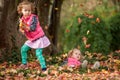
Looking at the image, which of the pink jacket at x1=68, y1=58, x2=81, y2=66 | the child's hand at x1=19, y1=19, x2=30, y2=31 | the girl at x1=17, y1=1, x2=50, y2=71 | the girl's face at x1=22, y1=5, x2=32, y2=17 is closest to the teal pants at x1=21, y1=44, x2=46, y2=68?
the girl at x1=17, y1=1, x2=50, y2=71

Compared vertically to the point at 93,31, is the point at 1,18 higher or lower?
higher

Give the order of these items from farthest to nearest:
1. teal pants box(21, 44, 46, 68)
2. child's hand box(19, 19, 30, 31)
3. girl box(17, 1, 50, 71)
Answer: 1. teal pants box(21, 44, 46, 68)
2. girl box(17, 1, 50, 71)
3. child's hand box(19, 19, 30, 31)

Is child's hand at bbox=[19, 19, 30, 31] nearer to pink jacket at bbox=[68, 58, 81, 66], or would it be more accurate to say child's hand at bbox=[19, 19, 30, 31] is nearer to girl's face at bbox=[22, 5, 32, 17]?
girl's face at bbox=[22, 5, 32, 17]

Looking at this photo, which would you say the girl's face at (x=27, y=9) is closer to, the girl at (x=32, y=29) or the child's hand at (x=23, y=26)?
the girl at (x=32, y=29)

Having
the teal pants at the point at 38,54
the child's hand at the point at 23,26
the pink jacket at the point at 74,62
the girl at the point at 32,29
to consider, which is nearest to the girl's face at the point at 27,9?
the girl at the point at 32,29

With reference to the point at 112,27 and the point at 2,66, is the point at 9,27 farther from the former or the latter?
the point at 112,27

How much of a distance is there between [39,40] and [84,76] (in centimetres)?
145

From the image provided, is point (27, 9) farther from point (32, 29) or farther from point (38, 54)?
point (38, 54)

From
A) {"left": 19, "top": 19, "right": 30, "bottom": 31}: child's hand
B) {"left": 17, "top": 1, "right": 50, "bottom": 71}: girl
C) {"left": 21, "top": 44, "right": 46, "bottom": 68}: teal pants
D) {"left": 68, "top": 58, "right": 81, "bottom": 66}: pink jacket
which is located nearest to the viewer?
{"left": 19, "top": 19, "right": 30, "bottom": 31}: child's hand

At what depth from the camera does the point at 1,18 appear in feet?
37.8

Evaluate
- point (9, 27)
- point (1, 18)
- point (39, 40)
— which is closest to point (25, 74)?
point (39, 40)

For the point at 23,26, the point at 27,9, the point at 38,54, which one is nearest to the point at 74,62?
the point at 38,54

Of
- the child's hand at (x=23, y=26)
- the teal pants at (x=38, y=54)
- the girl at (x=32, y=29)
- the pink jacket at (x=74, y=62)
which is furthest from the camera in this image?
the pink jacket at (x=74, y=62)

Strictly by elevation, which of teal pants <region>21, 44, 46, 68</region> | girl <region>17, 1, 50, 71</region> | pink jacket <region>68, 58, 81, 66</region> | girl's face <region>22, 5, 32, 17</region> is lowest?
pink jacket <region>68, 58, 81, 66</region>
